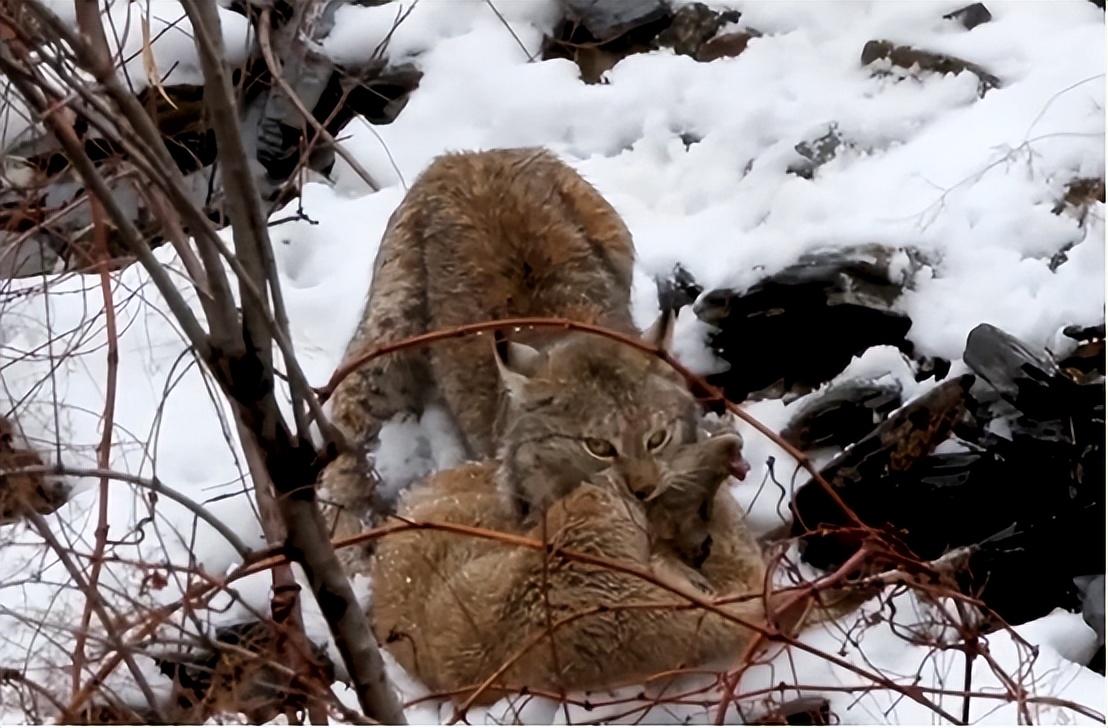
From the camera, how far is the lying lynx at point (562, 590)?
10.1ft

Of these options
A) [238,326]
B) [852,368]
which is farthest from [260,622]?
[852,368]

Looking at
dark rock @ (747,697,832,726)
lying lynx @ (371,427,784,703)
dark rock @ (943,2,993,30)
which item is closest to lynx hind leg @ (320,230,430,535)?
lying lynx @ (371,427,784,703)

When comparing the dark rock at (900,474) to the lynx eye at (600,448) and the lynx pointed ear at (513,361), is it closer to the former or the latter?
the lynx eye at (600,448)

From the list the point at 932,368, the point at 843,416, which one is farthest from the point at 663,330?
the point at 932,368

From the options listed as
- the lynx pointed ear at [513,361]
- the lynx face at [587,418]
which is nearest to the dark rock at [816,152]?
the lynx face at [587,418]

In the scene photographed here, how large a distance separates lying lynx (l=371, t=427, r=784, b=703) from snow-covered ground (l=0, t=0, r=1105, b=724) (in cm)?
12

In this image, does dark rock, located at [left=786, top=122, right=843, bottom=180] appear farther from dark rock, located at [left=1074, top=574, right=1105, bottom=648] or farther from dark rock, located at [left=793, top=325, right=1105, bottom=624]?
dark rock, located at [left=1074, top=574, right=1105, bottom=648]

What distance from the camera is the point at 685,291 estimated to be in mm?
4867

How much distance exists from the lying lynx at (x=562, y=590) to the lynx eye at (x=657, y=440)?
0.09m

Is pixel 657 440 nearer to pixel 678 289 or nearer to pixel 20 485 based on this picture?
pixel 678 289

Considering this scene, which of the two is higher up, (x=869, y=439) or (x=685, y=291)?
(x=685, y=291)

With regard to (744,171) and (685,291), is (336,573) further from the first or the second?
(744,171)

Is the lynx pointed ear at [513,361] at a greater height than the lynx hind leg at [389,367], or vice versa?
the lynx hind leg at [389,367]

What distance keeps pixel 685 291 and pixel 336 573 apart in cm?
282
